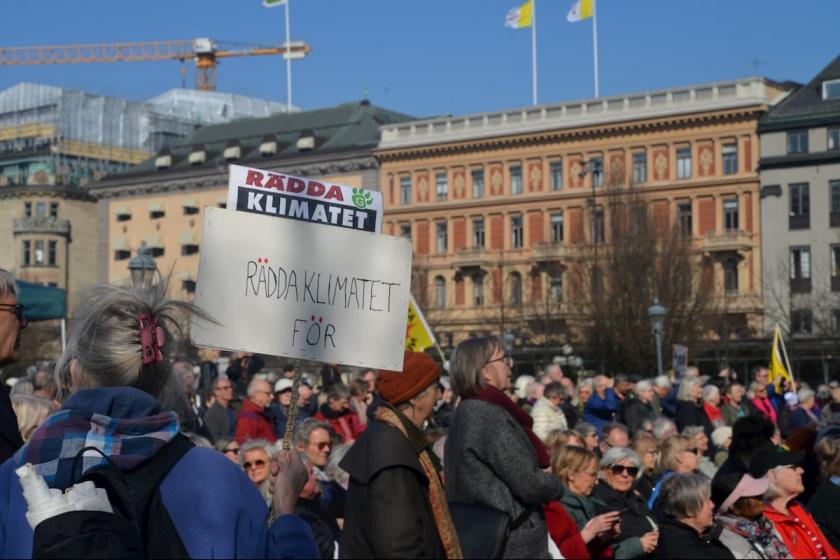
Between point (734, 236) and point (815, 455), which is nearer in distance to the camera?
point (815, 455)

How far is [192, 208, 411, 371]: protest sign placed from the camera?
4.95 meters

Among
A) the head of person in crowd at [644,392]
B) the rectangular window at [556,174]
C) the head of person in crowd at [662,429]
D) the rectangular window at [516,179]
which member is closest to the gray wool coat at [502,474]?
the head of person in crowd at [662,429]

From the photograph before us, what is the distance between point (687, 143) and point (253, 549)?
206ft

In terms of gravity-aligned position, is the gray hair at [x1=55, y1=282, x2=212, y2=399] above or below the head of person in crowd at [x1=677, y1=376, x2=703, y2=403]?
above

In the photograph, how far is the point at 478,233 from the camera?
71312mm

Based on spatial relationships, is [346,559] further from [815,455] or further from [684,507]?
[815,455]

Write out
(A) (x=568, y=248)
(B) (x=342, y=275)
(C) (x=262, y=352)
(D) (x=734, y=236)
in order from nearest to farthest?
(C) (x=262, y=352), (B) (x=342, y=275), (D) (x=734, y=236), (A) (x=568, y=248)

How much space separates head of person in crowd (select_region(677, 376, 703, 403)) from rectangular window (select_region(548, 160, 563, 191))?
172 feet

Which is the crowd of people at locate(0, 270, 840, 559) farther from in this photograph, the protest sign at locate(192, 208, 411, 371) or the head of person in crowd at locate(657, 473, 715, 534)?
the protest sign at locate(192, 208, 411, 371)

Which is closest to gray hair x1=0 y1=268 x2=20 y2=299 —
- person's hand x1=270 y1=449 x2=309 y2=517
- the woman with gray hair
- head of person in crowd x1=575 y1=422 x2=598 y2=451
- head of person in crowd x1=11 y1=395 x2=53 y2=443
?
person's hand x1=270 y1=449 x2=309 y2=517

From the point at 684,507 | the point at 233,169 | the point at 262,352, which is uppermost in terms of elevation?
the point at 233,169

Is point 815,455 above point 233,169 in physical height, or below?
below

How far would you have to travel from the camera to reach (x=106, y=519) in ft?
10.6

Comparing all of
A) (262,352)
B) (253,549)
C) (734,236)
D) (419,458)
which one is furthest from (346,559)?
(734,236)
